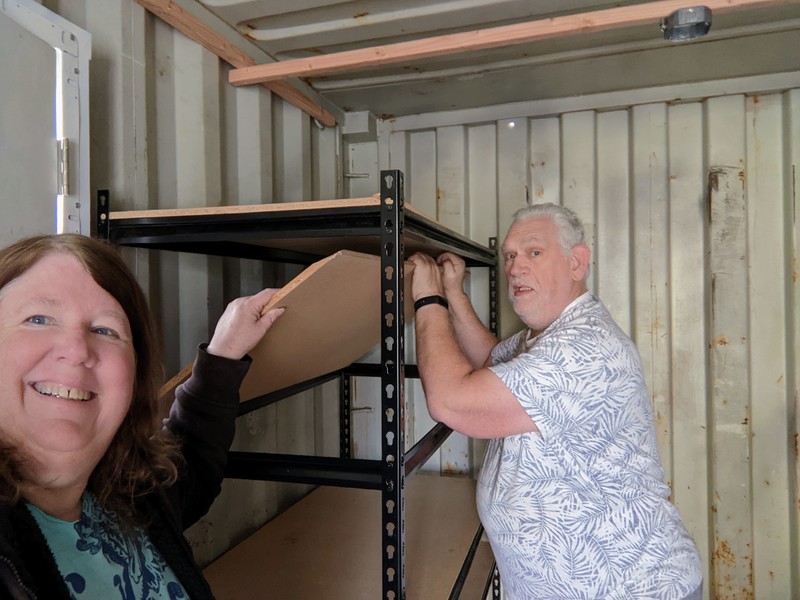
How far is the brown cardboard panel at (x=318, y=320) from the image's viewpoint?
91 cm

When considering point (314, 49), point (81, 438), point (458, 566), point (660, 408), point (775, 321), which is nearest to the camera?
point (81, 438)

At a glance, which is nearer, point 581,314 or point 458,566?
point 581,314

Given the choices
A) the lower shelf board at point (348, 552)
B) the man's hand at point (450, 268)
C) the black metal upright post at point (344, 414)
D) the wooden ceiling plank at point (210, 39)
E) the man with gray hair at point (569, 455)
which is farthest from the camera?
the black metal upright post at point (344, 414)

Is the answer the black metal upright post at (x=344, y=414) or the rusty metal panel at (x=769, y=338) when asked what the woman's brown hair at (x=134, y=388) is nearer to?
the black metal upright post at (x=344, y=414)

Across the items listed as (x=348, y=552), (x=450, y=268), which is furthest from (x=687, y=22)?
(x=348, y=552)

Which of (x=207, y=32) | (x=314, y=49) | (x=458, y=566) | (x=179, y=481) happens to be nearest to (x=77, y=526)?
(x=179, y=481)

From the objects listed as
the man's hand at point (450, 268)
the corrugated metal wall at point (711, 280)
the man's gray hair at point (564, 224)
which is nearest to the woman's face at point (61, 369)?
the man's hand at point (450, 268)

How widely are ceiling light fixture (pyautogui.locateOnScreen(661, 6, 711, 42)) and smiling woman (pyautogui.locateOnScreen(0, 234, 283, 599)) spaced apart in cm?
137

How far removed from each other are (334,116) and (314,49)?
1.62 ft

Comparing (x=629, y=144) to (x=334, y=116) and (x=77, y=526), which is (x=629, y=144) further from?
(x=77, y=526)

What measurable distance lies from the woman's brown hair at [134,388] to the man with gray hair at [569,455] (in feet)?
1.97

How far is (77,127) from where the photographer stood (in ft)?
3.45

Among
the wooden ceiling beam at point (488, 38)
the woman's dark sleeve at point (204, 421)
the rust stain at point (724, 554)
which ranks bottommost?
the rust stain at point (724, 554)

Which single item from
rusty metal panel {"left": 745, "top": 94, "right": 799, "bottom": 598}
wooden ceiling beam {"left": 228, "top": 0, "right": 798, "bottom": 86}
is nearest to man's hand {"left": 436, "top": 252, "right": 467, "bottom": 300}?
wooden ceiling beam {"left": 228, "top": 0, "right": 798, "bottom": 86}
